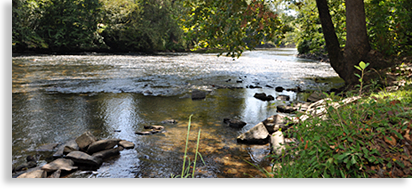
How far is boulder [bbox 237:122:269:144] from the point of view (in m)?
5.11

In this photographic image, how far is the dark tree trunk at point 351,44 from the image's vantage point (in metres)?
8.02

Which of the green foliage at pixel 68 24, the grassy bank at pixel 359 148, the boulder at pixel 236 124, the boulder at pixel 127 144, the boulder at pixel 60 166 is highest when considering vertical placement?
the green foliage at pixel 68 24

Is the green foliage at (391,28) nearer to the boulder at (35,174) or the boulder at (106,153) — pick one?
the boulder at (106,153)

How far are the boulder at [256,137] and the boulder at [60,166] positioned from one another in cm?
290

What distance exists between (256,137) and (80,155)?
3065 millimetres

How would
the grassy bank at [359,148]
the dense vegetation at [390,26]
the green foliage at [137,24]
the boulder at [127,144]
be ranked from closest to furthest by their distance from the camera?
1. the grassy bank at [359,148]
2. the boulder at [127,144]
3. the dense vegetation at [390,26]
4. the green foliage at [137,24]

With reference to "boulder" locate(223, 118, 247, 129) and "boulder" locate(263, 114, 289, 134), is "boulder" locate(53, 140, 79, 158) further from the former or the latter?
Result: "boulder" locate(263, 114, 289, 134)

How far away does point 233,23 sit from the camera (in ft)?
22.0

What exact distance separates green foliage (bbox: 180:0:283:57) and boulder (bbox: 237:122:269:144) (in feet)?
8.01

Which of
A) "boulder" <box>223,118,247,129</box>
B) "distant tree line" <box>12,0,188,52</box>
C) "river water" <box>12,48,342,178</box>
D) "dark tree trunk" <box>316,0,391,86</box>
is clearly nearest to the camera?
"river water" <box>12,48,342,178</box>

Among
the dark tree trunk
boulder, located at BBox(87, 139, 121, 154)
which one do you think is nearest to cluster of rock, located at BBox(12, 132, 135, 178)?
boulder, located at BBox(87, 139, 121, 154)

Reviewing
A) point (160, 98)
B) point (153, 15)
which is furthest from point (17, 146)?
point (153, 15)

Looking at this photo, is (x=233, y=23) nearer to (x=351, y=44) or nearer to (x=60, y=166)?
(x=351, y=44)

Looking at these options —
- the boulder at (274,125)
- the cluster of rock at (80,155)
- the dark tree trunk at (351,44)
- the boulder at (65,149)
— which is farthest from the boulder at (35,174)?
the dark tree trunk at (351,44)
